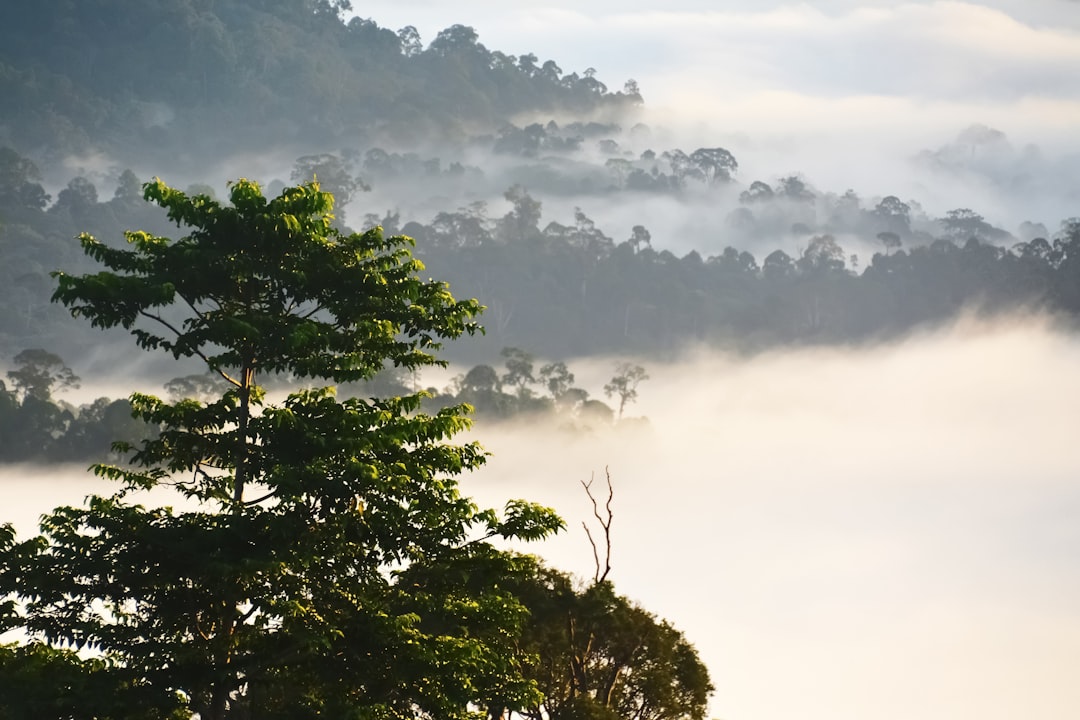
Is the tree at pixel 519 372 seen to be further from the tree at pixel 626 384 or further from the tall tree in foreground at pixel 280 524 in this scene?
the tall tree in foreground at pixel 280 524

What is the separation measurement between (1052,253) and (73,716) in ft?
596

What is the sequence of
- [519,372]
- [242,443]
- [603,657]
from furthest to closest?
[519,372]
[603,657]
[242,443]

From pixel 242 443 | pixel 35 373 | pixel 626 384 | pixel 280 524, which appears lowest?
pixel 280 524

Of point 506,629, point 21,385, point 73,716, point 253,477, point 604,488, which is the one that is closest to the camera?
point 73,716

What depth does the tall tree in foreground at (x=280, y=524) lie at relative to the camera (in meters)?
16.0

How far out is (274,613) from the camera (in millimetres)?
15789

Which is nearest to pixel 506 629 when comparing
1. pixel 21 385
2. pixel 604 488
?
pixel 21 385

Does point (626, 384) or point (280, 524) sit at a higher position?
point (626, 384)

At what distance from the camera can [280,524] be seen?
51.4 ft

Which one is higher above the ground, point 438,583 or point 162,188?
point 162,188

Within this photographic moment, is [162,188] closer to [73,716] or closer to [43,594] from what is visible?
[43,594]

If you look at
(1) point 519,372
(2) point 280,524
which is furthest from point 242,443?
(1) point 519,372

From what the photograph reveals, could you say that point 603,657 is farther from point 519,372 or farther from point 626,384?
point 626,384

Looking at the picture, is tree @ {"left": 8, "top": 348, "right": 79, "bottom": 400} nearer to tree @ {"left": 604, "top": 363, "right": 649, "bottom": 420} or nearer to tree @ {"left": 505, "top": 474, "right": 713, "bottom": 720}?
tree @ {"left": 604, "top": 363, "right": 649, "bottom": 420}
